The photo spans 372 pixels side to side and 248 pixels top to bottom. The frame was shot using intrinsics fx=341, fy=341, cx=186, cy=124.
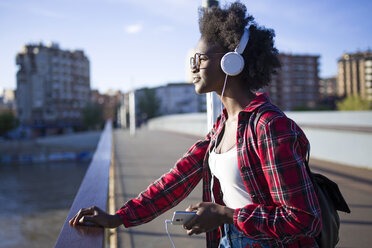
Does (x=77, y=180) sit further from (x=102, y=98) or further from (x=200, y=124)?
(x=102, y=98)

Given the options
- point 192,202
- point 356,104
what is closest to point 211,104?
point 192,202

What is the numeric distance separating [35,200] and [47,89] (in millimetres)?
56100

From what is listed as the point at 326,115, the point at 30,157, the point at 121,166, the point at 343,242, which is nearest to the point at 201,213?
the point at 343,242

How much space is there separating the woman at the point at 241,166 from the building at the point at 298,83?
311 ft

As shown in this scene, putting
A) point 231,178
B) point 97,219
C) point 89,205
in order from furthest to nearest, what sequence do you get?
point 89,205
point 97,219
point 231,178

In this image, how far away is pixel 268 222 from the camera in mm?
1227

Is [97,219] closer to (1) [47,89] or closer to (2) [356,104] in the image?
(2) [356,104]

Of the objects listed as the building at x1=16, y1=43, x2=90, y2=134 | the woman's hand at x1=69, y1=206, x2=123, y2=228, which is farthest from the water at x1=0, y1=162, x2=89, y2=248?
the building at x1=16, y1=43, x2=90, y2=134

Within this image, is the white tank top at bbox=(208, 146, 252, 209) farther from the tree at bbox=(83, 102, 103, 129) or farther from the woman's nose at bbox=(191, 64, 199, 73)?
the tree at bbox=(83, 102, 103, 129)

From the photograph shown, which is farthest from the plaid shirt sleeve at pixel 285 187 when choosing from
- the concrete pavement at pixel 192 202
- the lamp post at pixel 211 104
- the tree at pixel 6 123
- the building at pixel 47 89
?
the building at pixel 47 89

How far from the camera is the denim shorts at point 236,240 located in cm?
139

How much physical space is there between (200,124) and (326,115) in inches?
223

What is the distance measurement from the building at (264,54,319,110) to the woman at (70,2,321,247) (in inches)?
3733

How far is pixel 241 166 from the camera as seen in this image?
4.40 feet
